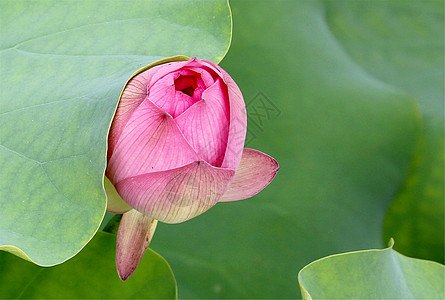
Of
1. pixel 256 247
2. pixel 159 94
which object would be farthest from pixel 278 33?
pixel 159 94

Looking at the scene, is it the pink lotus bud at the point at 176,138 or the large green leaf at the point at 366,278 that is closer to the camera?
the pink lotus bud at the point at 176,138

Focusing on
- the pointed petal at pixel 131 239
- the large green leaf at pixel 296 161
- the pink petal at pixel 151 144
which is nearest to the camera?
the pink petal at pixel 151 144

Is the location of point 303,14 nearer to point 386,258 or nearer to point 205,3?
point 205,3

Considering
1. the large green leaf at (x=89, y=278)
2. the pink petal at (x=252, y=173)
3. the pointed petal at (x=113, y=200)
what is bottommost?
the large green leaf at (x=89, y=278)

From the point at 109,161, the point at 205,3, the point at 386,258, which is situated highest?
the point at 205,3

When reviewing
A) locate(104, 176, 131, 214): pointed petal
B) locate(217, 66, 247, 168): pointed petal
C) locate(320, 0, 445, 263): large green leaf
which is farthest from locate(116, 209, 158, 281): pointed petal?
locate(320, 0, 445, 263): large green leaf

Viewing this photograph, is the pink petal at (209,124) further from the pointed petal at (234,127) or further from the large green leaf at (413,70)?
the large green leaf at (413,70)

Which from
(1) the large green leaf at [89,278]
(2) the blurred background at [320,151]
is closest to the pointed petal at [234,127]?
(1) the large green leaf at [89,278]
